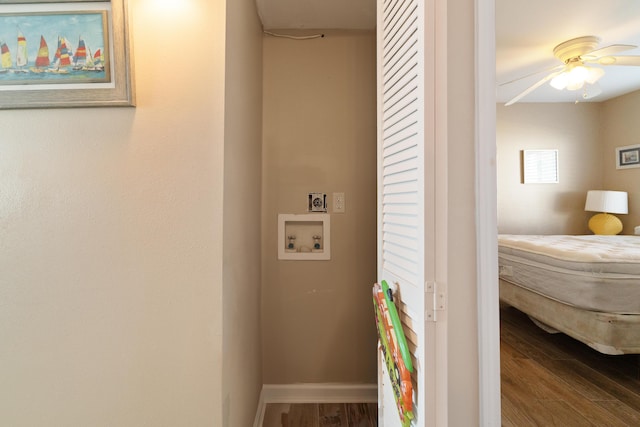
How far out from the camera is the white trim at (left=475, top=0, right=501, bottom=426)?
904 mm

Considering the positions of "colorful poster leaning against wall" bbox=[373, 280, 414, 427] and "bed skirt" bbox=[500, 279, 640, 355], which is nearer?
"colorful poster leaning against wall" bbox=[373, 280, 414, 427]

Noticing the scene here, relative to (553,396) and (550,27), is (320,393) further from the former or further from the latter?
(550,27)

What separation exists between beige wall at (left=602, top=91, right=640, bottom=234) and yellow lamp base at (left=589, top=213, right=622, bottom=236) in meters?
0.27

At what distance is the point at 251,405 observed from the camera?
4.82 ft

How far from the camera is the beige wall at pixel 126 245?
41.1 inches

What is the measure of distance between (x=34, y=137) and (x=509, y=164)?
4.53m

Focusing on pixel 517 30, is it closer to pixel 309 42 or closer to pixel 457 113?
pixel 309 42

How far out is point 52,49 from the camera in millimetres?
1000

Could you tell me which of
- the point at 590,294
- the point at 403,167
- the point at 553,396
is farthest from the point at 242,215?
the point at 590,294

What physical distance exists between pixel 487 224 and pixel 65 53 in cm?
154

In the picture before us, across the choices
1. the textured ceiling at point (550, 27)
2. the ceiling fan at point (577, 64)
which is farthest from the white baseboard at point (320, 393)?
the textured ceiling at point (550, 27)

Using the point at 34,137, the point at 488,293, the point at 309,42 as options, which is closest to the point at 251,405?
the point at 488,293

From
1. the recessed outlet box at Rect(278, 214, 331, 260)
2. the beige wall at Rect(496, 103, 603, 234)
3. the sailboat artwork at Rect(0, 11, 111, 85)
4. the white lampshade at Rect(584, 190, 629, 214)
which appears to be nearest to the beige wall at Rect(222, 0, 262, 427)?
the recessed outlet box at Rect(278, 214, 331, 260)

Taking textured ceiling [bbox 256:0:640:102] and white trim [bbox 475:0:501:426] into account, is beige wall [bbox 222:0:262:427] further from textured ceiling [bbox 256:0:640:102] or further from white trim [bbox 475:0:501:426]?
white trim [bbox 475:0:501:426]
